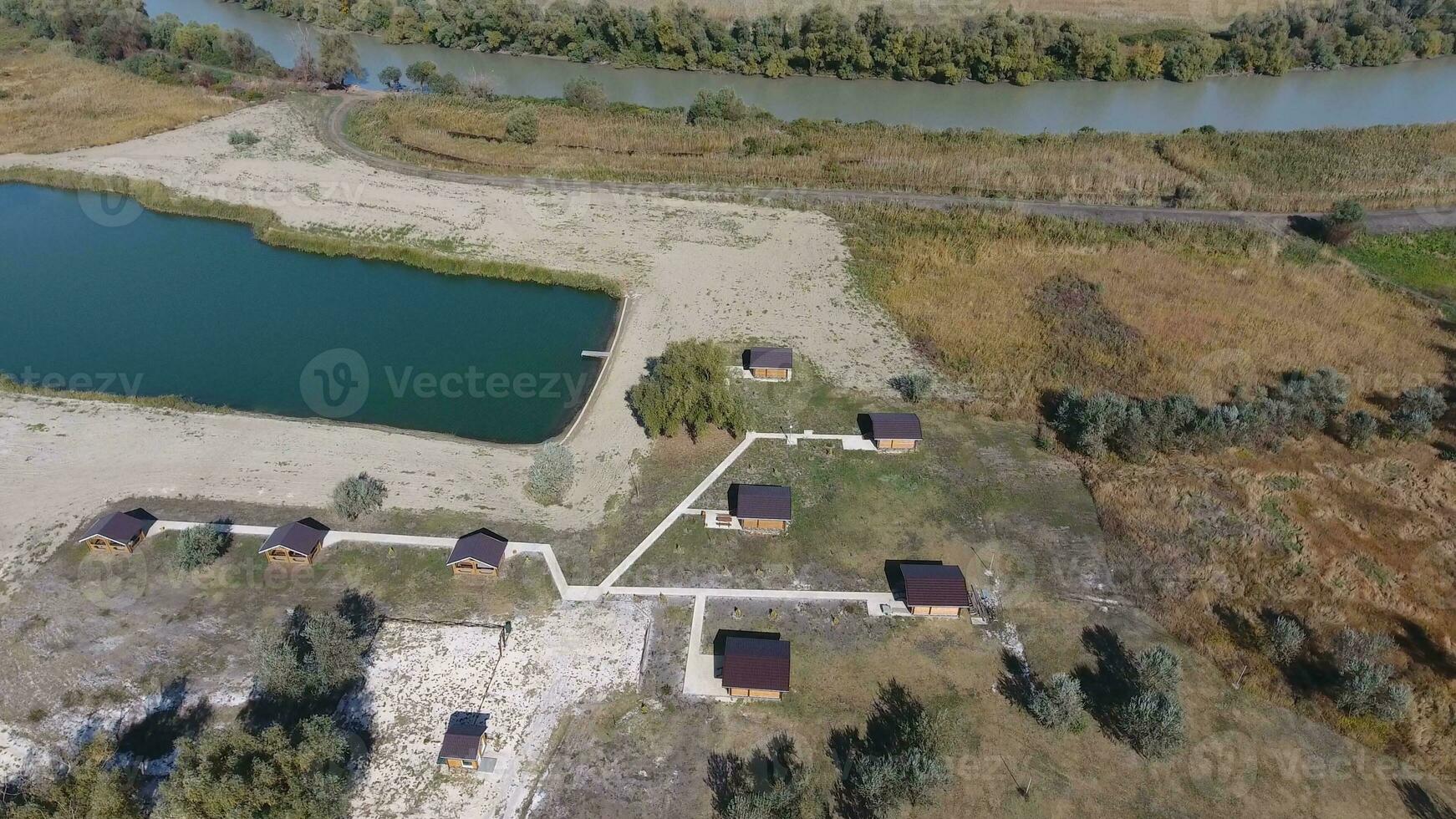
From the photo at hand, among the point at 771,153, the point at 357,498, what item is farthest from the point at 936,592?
the point at 771,153

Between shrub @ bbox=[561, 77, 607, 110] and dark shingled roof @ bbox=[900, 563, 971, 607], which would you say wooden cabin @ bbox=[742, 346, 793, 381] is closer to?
dark shingled roof @ bbox=[900, 563, 971, 607]

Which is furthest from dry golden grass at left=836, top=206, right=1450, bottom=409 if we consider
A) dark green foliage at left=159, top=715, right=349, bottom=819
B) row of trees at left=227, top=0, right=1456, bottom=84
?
row of trees at left=227, top=0, right=1456, bottom=84

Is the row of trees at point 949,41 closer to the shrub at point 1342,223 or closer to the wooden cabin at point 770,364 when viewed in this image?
the shrub at point 1342,223

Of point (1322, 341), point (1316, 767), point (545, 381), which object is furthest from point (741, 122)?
point (1316, 767)

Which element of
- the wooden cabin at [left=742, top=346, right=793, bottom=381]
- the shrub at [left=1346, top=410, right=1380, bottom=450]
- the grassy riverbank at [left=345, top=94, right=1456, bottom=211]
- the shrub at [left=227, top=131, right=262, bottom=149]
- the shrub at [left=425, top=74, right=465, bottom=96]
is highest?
the shrub at [left=425, top=74, right=465, bottom=96]

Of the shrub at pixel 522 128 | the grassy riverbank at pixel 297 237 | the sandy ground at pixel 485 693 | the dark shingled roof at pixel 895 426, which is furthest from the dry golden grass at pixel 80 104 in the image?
the dark shingled roof at pixel 895 426

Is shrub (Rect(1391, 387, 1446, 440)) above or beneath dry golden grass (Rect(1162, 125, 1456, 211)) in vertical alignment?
beneath

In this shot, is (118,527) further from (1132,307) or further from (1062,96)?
(1062,96)
